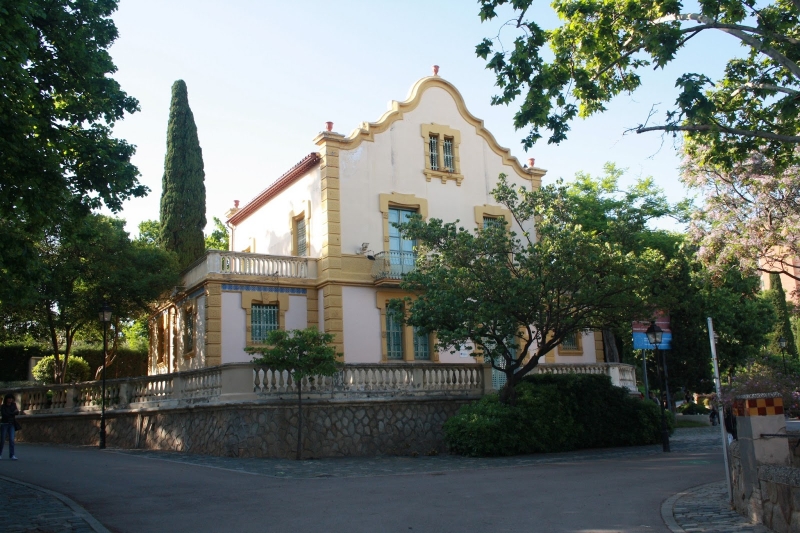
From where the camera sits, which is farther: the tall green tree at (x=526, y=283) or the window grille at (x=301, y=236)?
the window grille at (x=301, y=236)

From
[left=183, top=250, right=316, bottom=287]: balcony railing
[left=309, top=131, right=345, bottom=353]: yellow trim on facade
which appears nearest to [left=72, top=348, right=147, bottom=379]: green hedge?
[left=183, top=250, right=316, bottom=287]: balcony railing

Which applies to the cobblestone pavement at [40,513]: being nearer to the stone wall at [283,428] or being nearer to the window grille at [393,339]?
the stone wall at [283,428]

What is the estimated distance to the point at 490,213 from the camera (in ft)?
91.8

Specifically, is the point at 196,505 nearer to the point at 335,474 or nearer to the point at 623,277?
the point at 335,474

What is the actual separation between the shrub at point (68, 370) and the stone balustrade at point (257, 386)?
6.02m

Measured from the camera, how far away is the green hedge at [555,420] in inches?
727

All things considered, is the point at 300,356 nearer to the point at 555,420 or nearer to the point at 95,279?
the point at 555,420

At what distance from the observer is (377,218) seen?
2577 cm

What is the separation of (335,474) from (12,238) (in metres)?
Result: 7.06

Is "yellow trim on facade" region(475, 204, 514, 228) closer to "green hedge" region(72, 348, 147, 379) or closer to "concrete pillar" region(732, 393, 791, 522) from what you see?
"green hedge" region(72, 348, 147, 379)

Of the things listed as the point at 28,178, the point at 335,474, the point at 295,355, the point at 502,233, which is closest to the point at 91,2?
the point at 28,178

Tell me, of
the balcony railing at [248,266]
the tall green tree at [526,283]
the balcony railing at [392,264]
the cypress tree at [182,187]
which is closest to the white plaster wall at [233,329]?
the balcony railing at [248,266]

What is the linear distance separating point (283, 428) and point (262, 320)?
7273 millimetres

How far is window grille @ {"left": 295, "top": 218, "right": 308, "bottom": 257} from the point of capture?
26659 mm
